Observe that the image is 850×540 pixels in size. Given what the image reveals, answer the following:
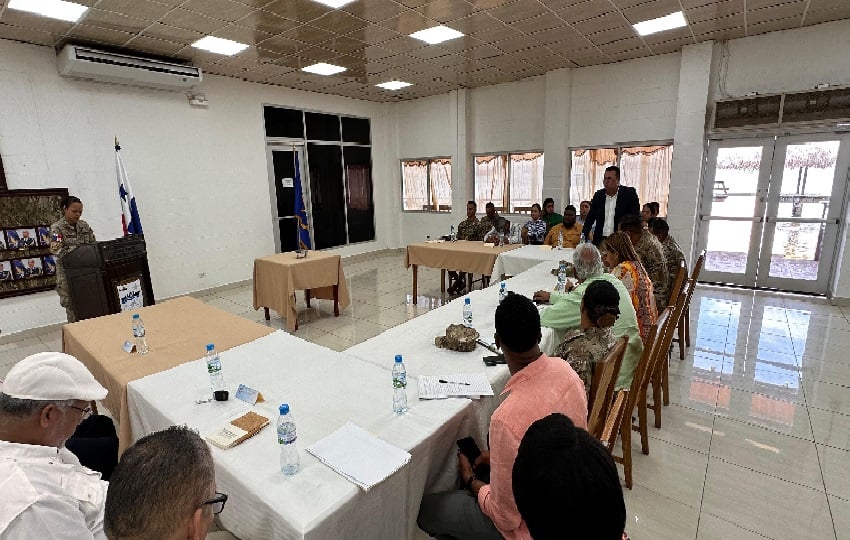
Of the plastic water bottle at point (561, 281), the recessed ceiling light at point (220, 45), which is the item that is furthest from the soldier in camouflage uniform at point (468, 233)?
the recessed ceiling light at point (220, 45)

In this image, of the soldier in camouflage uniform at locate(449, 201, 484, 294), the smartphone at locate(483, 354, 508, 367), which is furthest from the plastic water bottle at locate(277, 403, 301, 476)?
the soldier in camouflage uniform at locate(449, 201, 484, 294)

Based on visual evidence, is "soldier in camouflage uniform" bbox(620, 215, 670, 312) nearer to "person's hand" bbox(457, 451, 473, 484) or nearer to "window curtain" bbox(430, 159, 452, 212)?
"person's hand" bbox(457, 451, 473, 484)

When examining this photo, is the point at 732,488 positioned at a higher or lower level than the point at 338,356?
lower

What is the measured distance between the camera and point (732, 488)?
2.12 m

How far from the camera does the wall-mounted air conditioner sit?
14.9 feet

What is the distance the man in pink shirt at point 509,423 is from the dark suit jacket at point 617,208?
3629 millimetres

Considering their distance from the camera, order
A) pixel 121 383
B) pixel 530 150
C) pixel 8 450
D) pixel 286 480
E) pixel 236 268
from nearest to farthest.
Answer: pixel 8 450
pixel 286 480
pixel 121 383
pixel 236 268
pixel 530 150

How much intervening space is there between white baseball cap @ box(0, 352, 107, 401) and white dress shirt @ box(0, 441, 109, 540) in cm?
13

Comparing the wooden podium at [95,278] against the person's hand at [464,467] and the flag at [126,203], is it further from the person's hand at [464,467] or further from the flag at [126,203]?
the person's hand at [464,467]

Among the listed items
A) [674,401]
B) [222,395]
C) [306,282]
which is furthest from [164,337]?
[674,401]

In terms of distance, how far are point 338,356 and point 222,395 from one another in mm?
556

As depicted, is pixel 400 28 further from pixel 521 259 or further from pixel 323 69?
pixel 521 259

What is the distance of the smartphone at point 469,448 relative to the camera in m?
1.50

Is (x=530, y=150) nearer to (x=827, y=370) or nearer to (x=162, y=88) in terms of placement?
(x=827, y=370)
